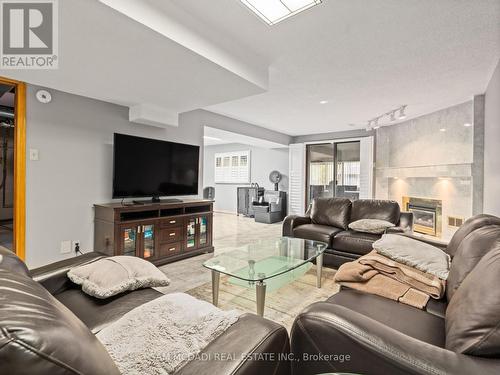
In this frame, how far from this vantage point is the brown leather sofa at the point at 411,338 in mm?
790

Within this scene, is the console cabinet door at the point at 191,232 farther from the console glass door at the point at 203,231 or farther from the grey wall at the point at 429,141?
the grey wall at the point at 429,141

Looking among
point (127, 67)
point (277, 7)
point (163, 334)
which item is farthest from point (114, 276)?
point (277, 7)

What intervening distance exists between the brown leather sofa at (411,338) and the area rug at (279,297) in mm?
1000

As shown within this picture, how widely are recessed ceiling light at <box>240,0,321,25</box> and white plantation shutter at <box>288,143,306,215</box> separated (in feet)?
16.3

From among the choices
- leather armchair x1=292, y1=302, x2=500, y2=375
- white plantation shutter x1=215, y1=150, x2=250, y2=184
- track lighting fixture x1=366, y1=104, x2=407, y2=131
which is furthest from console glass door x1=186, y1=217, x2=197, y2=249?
white plantation shutter x1=215, y1=150, x2=250, y2=184

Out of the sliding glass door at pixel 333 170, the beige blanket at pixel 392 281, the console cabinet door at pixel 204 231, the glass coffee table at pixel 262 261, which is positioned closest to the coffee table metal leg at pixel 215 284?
the glass coffee table at pixel 262 261

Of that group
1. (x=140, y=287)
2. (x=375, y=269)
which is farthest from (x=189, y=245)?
(x=375, y=269)

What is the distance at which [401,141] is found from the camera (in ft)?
17.3

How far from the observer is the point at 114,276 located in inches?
54.5

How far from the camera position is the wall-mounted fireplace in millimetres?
4570

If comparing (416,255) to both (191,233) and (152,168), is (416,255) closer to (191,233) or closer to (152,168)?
(191,233)

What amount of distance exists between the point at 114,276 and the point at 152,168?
7.55 ft

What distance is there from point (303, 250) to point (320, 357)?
68.6 inches

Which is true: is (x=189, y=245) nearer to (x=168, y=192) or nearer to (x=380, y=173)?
(x=168, y=192)
